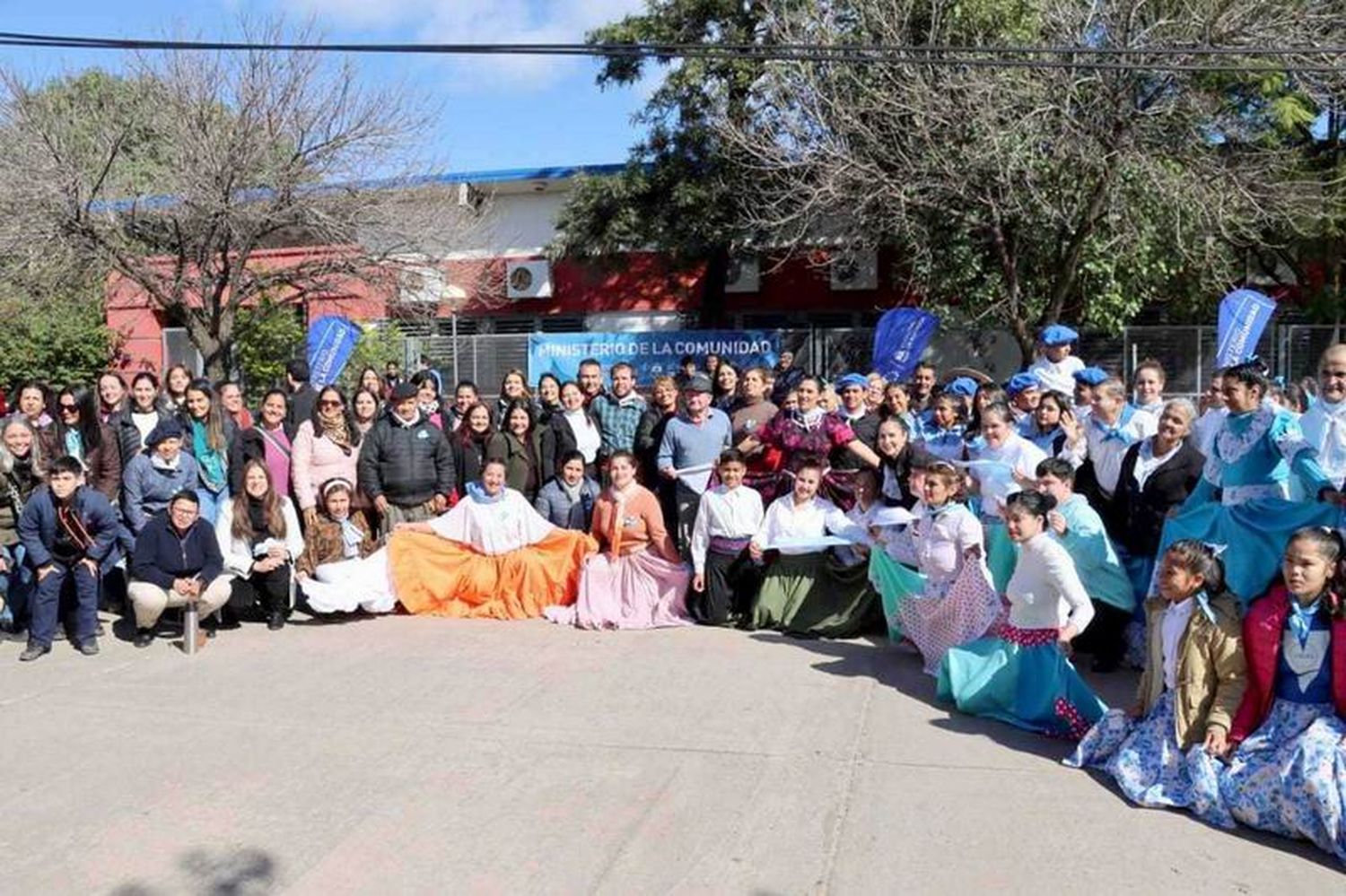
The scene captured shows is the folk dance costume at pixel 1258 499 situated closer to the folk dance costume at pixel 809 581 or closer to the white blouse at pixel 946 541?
the white blouse at pixel 946 541

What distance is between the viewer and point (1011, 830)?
4.43 metres

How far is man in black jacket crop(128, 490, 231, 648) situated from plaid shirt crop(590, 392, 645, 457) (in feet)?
10.3

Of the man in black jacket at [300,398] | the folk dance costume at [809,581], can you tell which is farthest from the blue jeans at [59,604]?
the folk dance costume at [809,581]

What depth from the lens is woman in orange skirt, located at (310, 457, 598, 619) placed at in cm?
866

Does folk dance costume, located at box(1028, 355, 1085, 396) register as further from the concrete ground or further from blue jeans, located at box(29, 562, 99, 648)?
A: blue jeans, located at box(29, 562, 99, 648)

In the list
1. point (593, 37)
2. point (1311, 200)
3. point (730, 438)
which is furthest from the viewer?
point (593, 37)

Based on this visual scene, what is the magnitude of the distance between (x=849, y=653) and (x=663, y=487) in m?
2.33

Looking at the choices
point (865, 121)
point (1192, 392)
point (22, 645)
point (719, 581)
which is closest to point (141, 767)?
point (22, 645)

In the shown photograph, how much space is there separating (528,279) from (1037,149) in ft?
44.2

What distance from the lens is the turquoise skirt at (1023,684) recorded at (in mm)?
5539

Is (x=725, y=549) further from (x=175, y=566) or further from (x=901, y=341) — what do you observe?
(x=901, y=341)

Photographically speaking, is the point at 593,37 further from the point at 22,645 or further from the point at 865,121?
the point at 22,645

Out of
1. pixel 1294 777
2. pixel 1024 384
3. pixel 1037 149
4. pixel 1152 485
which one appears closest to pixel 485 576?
pixel 1024 384

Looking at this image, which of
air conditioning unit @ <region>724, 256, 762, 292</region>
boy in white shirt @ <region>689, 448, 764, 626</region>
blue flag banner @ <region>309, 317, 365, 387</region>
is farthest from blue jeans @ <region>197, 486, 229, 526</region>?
air conditioning unit @ <region>724, 256, 762, 292</region>
